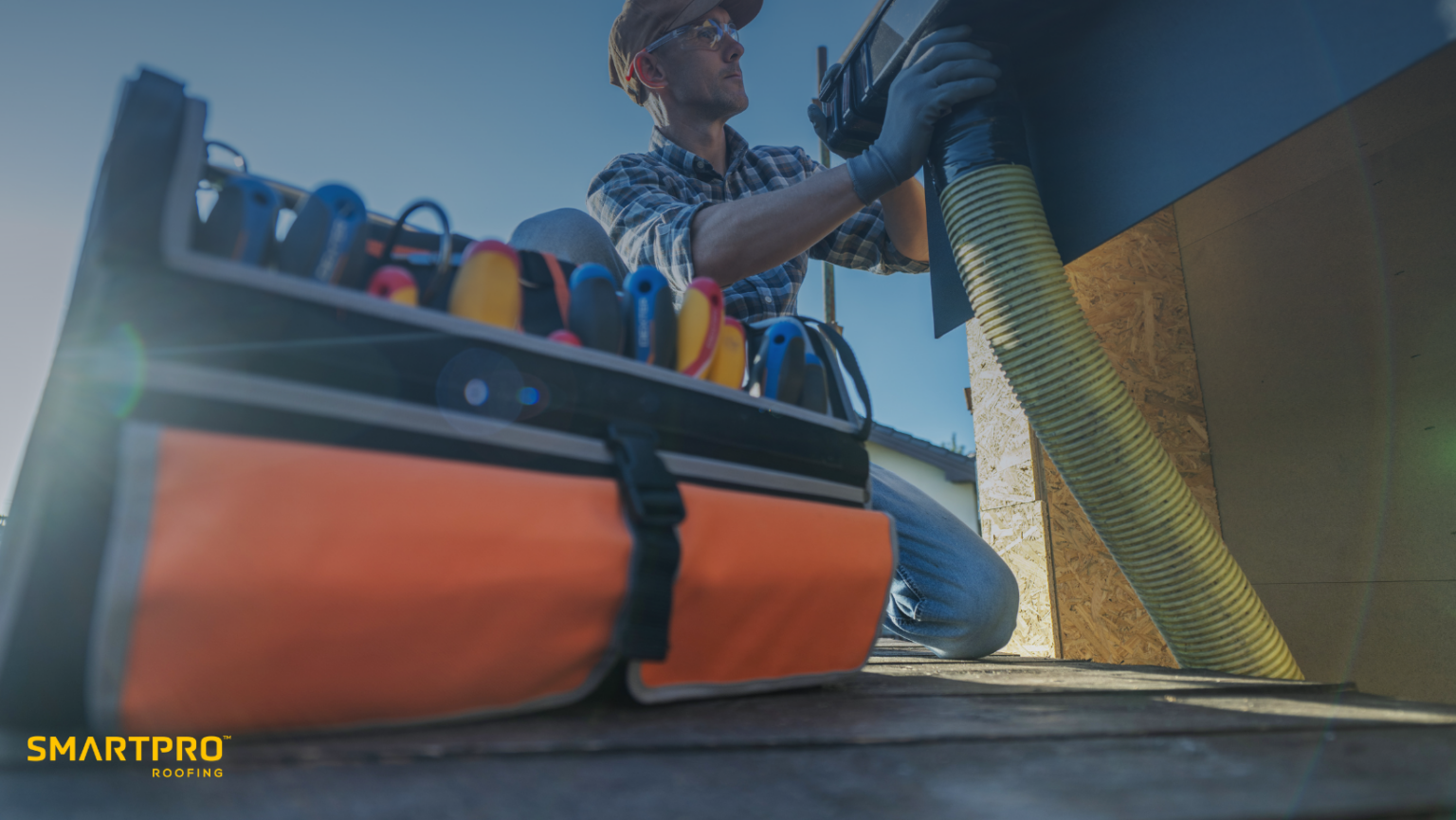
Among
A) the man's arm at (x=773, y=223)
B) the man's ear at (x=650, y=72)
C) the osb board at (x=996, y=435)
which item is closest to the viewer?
the man's arm at (x=773, y=223)

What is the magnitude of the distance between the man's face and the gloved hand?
675mm

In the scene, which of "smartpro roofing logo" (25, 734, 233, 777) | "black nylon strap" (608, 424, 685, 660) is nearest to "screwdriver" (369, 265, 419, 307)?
"black nylon strap" (608, 424, 685, 660)

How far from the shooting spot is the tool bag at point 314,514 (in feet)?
1.71

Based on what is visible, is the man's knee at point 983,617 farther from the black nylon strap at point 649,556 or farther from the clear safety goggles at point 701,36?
the clear safety goggles at point 701,36

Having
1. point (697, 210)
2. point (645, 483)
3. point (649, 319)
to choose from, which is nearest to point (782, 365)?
point (649, 319)

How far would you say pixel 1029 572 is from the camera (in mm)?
2291

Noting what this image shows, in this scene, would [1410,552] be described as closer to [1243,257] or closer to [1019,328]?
[1243,257]

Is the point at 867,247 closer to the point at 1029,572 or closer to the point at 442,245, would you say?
the point at 1029,572

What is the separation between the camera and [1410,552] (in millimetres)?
1855

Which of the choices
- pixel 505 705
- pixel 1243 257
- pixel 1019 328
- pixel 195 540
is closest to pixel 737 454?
pixel 505 705

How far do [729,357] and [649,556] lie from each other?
387 millimetres

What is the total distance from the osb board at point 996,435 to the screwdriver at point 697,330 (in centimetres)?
162

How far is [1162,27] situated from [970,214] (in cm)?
46

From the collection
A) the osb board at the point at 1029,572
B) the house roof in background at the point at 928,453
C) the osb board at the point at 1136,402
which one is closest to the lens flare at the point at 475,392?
the osb board at the point at 1029,572
